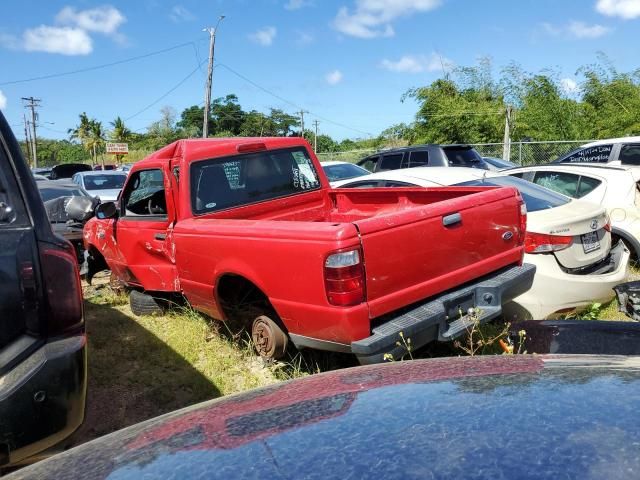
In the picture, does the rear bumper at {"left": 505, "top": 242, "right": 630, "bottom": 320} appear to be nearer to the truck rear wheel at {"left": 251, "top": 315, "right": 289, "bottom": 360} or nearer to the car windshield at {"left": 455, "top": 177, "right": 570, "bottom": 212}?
the car windshield at {"left": 455, "top": 177, "right": 570, "bottom": 212}

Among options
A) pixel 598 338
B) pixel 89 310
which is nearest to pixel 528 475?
pixel 598 338

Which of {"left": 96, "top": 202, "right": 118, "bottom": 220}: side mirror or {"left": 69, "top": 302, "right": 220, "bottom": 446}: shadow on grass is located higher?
{"left": 96, "top": 202, "right": 118, "bottom": 220}: side mirror

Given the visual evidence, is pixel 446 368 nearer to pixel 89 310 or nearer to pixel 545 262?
pixel 545 262

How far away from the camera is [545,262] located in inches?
191

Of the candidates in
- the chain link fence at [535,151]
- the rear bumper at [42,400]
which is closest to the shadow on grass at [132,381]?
the rear bumper at [42,400]

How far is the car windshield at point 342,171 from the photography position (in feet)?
44.8

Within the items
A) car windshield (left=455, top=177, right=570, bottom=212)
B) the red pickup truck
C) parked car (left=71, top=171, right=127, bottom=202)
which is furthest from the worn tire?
parked car (left=71, top=171, right=127, bottom=202)

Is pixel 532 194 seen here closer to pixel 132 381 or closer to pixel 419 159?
pixel 132 381

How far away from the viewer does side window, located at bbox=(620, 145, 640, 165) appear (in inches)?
405

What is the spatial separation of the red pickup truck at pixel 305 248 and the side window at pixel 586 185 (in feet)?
9.46

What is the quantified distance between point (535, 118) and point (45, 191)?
21.9 meters

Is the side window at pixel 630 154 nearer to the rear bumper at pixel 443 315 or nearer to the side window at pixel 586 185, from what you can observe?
the side window at pixel 586 185

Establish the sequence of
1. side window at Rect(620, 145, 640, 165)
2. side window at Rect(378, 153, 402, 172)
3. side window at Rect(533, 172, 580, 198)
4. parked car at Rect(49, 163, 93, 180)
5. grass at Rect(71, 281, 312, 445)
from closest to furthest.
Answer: grass at Rect(71, 281, 312, 445)
side window at Rect(533, 172, 580, 198)
side window at Rect(620, 145, 640, 165)
side window at Rect(378, 153, 402, 172)
parked car at Rect(49, 163, 93, 180)

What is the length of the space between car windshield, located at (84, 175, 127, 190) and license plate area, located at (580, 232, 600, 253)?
43.7ft
